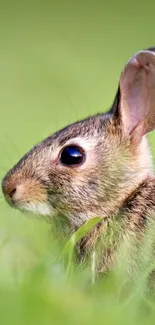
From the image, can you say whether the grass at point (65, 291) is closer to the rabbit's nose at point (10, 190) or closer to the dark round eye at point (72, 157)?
the rabbit's nose at point (10, 190)

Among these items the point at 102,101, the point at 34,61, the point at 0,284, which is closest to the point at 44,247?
the point at 0,284

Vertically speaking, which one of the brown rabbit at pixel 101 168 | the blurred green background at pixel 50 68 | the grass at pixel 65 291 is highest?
the blurred green background at pixel 50 68

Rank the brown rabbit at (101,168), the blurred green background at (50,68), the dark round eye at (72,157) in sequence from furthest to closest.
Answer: the blurred green background at (50,68), the dark round eye at (72,157), the brown rabbit at (101,168)

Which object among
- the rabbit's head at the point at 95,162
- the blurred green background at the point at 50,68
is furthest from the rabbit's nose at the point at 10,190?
the blurred green background at the point at 50,68

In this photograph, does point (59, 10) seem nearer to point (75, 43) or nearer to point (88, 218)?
point (75, 43)

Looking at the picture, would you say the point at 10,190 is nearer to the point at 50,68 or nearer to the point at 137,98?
the point at 137,98

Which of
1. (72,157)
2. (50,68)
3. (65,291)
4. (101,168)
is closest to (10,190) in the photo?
(72,157)
